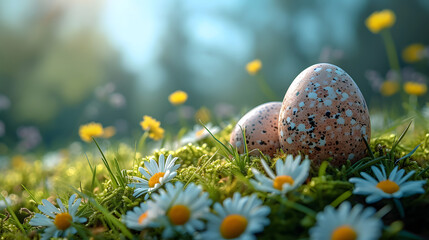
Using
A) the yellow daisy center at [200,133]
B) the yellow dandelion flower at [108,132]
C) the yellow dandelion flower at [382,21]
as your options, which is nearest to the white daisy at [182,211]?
the yellow daisy center at [200,133]

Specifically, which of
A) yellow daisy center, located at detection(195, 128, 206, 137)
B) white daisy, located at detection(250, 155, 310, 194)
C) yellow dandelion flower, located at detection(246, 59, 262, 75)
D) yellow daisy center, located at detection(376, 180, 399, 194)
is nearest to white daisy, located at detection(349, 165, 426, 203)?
yellow daisy center, located at detection(376, 180, 399, 194)

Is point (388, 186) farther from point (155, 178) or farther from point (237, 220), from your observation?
point (155, 178)

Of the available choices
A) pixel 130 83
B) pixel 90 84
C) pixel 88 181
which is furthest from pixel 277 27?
pixel 88 181

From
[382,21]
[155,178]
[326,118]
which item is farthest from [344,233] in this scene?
[382,21]

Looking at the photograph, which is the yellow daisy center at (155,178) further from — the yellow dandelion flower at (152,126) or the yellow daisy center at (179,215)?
the yellow dandelion flower at (152,126)

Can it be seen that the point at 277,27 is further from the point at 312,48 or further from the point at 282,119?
the point at 282,119

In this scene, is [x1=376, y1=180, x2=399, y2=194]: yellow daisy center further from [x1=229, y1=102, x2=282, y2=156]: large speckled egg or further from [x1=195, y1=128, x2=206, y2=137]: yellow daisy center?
[x1=195, y1=128, x2=206, y2=137]: yellow daisy center

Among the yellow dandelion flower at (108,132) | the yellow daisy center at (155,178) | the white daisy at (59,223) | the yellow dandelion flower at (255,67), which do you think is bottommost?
the yellow dandelion flower at (108,132)
